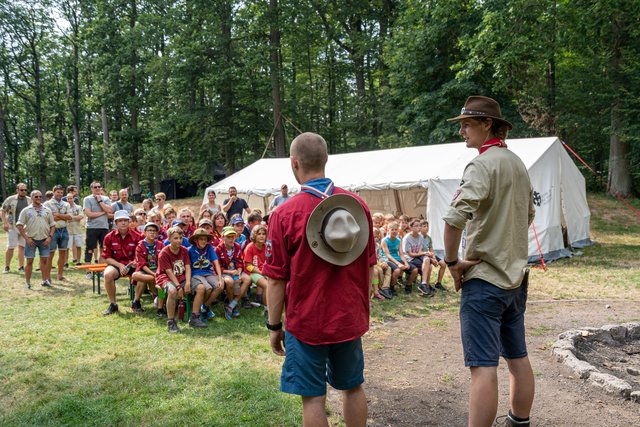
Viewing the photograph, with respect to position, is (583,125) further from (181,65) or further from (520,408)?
(520,408)

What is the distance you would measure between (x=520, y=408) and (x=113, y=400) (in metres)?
2.80

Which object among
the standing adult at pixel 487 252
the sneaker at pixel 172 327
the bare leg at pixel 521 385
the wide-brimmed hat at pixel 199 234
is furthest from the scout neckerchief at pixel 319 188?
the wide-brimmed hat at pixel 199 234

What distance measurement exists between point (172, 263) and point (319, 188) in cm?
423

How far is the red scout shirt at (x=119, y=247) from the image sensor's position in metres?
6.85

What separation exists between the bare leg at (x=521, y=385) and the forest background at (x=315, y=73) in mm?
10430

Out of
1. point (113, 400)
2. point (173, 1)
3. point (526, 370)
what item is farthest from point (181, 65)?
point (526, 370)

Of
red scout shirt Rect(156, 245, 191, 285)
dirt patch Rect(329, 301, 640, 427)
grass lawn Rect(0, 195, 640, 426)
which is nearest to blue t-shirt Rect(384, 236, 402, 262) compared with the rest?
grass lawn Rect(0, 195, 640, 426)

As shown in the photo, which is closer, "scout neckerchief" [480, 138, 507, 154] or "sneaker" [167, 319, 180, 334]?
"scout neckerchief" [480, 138, 507, 154]

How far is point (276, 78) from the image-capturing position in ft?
76.0

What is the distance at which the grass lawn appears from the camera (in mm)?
3529

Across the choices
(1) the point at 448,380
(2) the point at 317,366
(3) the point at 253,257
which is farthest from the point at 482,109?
(3) the point at 253,257

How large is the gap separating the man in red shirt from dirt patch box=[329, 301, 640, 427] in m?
3.35

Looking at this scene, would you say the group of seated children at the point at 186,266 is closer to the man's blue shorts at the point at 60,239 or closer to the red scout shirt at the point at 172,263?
the red scout shirt at the point at 172,263

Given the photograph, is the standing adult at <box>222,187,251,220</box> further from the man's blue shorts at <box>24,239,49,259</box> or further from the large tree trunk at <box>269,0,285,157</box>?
the large tree trunk at <box>269,0,285,157</box>
